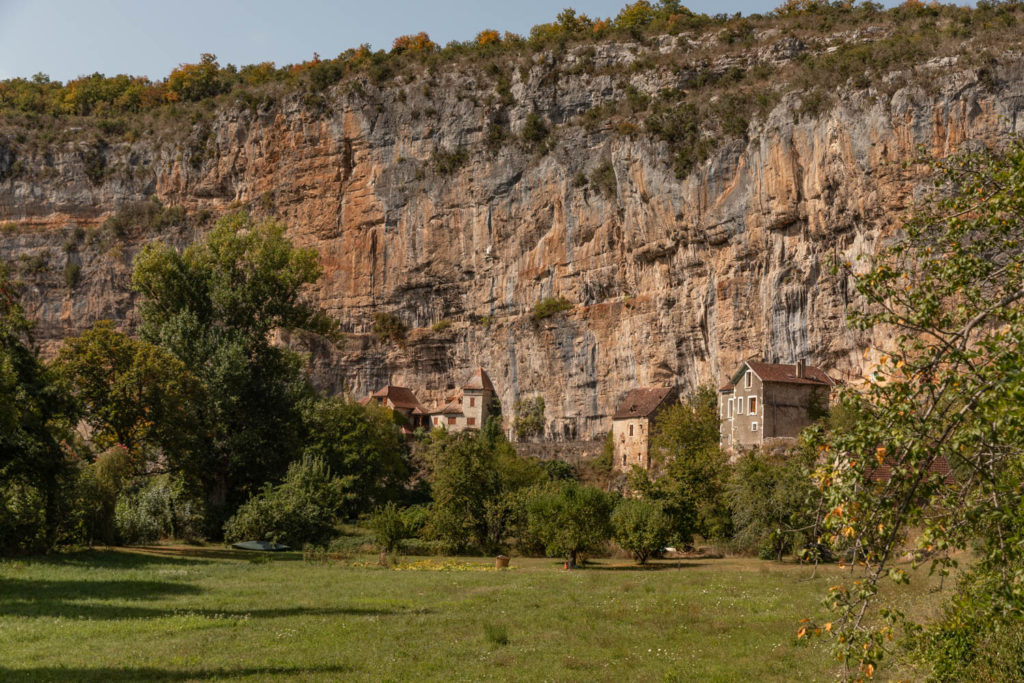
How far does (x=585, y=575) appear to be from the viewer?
1039 inches

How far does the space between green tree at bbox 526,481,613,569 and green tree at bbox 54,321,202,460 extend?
15.2 meters

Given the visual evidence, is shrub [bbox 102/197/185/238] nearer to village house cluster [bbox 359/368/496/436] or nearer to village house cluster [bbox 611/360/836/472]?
village house cluster [bbox 359/368/496/436]

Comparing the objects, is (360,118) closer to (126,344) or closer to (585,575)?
(126,344)

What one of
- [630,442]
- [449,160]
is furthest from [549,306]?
[449,160]

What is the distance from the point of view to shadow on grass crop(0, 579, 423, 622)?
53.7 ft

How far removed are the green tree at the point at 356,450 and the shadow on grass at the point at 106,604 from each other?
22224 millimetres

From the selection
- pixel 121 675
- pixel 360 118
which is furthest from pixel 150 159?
pixel 121 675

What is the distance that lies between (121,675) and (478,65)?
67635mm

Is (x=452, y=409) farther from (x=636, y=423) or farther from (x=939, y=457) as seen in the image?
(x=939, y=457)

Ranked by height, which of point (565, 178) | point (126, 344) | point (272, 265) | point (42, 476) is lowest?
point (42, 476)

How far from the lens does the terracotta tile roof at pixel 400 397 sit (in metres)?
72.4

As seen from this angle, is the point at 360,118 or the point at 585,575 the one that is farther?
the point at 360,118

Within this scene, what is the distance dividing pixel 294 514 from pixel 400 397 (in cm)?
3787

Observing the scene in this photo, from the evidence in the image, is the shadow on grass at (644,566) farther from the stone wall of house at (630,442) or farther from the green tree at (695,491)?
the stone wall of house at (630,442)
